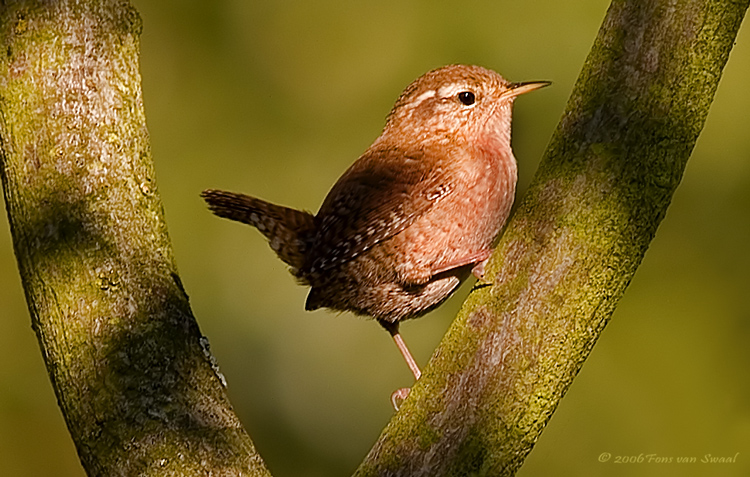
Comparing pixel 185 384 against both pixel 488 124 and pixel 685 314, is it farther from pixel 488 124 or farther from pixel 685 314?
pixel 685 314

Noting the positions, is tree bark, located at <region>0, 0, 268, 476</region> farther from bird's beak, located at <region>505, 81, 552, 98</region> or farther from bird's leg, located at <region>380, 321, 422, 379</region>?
bird's beak, located at <region>505, 81, 552, 98</region>

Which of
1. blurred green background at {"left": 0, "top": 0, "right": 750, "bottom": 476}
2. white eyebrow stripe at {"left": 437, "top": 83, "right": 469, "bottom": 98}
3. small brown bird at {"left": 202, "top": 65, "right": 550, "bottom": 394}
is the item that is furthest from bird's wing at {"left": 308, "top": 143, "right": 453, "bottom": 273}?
blurred green background at {"left": 0, "top": 0, "right": 750, "bottom": 476}

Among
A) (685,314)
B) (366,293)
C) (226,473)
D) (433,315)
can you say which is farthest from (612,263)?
(433,315)

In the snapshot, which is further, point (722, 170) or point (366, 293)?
point (722, 170)

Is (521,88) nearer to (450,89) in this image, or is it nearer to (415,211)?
(450,89)

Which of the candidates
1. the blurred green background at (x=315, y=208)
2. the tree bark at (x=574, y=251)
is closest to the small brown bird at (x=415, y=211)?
the blurred green background at (x=315, y=208)

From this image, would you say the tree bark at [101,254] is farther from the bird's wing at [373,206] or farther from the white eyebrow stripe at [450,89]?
the white eyebrow stripe at [450,89]
